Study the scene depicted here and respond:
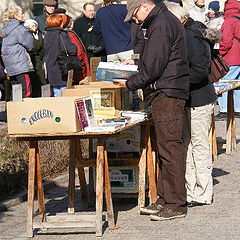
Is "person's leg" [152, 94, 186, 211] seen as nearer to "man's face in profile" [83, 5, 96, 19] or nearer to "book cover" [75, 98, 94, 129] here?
"book cover" [75, 98, 94, 129]

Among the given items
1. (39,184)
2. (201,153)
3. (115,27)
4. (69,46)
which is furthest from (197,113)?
(115,27)

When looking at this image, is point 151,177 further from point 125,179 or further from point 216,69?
point 216,69

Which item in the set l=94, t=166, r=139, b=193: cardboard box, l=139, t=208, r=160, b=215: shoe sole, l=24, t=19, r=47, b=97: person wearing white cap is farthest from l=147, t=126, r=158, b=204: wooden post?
l=24, t=19, r=47, b=97: person wearing white cap

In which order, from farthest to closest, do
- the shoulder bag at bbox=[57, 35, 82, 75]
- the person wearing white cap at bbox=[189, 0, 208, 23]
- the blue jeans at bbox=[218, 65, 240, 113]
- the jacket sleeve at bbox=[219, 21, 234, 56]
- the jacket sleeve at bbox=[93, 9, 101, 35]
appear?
the person wearing white cap at bbox=[189, 0, 208, 23] < the blue jeans at bbox=[218, 65, 240, 113] < the jacket sleeve at bbox=[219, 21, 234, 56] < the jacket sleeve at bbox=[93, 9, 101, 35] < the shoulder bag at bbox=[57, 35, 82, 75]

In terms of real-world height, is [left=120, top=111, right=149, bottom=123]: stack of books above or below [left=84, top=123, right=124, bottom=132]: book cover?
below

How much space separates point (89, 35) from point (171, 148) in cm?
603

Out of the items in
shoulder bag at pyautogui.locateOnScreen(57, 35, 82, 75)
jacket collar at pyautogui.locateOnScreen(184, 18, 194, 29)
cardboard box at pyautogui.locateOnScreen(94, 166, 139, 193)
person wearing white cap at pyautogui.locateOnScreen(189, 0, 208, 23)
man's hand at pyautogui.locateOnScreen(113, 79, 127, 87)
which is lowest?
cardboard box at pyautogui.locateOnScreen(94, 166, 139, 193)

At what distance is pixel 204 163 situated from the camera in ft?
28.7

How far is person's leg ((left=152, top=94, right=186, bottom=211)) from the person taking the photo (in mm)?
7965

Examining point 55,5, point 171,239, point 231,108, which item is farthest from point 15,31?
point 171,239

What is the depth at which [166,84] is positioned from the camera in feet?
25.9

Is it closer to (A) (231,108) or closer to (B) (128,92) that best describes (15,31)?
(A) (231,108)

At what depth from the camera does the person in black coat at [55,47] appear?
12.0 meters

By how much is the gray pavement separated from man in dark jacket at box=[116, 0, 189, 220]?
22 cm
